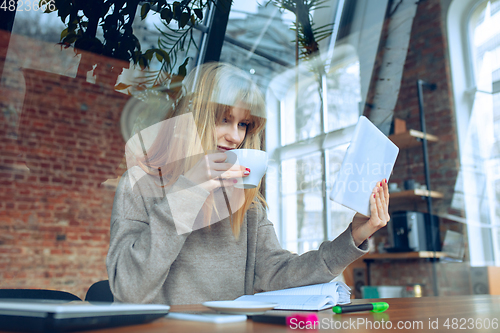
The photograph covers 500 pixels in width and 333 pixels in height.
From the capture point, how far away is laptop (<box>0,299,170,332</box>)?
0.32 metres

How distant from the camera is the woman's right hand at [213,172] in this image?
2.36 feet

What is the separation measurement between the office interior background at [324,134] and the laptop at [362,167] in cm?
189

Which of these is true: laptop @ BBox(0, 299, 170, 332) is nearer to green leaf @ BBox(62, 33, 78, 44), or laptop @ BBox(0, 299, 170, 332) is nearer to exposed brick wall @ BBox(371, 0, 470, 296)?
green leaf @ BBox(62, 33, 78, 44)

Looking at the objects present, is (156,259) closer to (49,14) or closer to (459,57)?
(49,14)

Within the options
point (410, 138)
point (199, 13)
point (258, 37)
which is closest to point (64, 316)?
point (199, 13)

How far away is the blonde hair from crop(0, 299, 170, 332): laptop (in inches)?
20.0

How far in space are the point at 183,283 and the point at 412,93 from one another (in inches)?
114

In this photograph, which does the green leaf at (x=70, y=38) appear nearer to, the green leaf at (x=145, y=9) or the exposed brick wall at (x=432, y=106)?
the green leaf at (x=145, y=9)

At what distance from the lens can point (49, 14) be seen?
1603 millimetres

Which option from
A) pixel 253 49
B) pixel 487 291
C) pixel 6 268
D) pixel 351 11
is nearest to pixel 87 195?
pixel 6 268

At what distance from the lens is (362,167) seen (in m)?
0.68

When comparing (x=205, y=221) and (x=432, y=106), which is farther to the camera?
(x=432, y=106)

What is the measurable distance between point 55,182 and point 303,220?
219cm

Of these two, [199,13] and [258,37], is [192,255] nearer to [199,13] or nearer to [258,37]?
[199,13]
